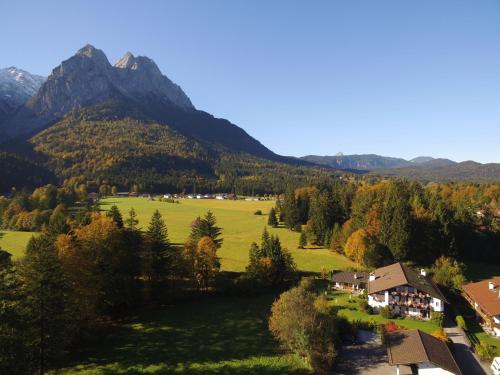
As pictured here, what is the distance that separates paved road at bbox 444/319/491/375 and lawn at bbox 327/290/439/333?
2.01m

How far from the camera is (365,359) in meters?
35.3

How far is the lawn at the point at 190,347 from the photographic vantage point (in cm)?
3231

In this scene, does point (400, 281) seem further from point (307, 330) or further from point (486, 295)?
point (307, 330)

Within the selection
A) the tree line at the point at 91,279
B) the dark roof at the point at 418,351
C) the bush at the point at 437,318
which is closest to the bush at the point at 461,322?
the bush at the point at 437,318

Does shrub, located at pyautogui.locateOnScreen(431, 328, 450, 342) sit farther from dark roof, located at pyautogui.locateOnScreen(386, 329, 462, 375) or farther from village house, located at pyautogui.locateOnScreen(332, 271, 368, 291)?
village house, located at pyautogui.locateOnScreen(332, 271, 368, 291)

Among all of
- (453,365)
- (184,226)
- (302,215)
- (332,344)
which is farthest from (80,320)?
(302,215)

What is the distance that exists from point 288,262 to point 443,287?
80.6 ft

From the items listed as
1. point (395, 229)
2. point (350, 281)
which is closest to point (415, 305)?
point (350, 281)

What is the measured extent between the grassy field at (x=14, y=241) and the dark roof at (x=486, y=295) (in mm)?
72269

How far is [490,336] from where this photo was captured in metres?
41.4

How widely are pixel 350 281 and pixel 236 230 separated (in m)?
44.8

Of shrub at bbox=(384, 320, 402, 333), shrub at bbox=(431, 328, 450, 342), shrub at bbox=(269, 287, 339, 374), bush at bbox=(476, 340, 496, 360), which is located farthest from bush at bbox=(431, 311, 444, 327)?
shrub at bbox=(269, 287, 339, 374)

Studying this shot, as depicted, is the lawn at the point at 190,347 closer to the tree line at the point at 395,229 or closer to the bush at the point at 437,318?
the bush at the point at 437,318

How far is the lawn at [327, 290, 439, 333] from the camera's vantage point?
145 ft
